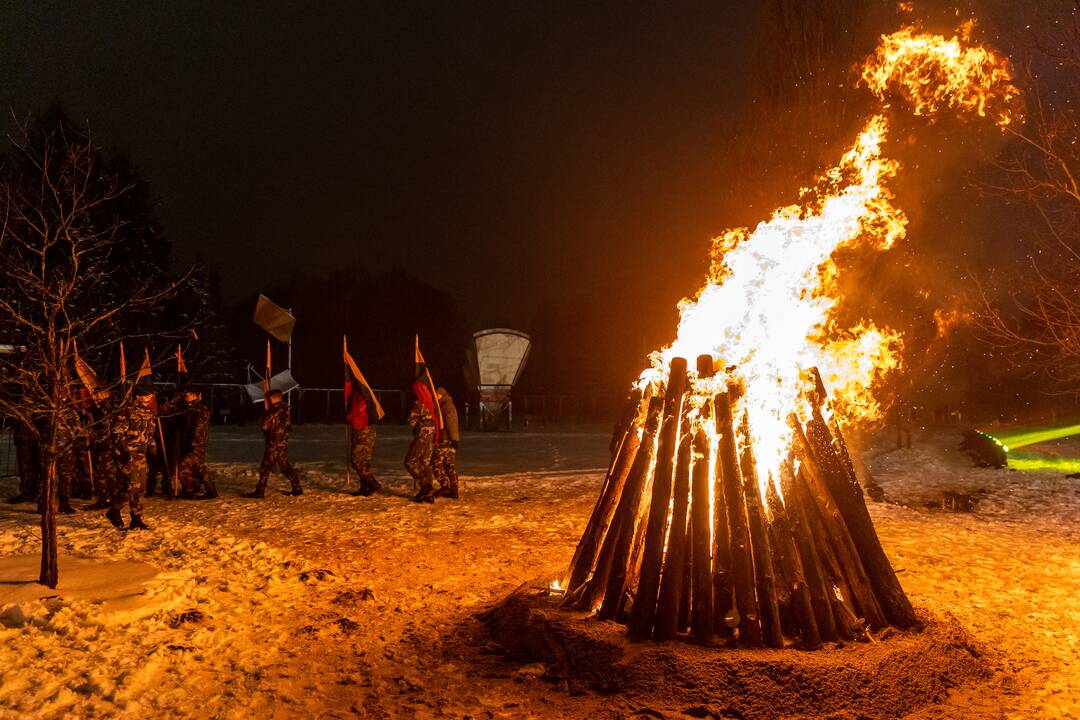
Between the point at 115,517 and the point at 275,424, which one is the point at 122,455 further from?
the point at 275,424

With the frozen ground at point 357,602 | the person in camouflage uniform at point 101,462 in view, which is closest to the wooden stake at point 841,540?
the frozen ground at point 357,602

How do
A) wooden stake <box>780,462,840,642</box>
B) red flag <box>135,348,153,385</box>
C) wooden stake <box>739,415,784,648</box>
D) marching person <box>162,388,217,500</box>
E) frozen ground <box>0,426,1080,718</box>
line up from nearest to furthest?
frozen ground <box>0,426,1080,718</box> → wooden stake <box>739,415,784,648</box> → wooden stake <box>780,462,840,642</box> → red flag <box>135,348,153,385</box> → marching person <box>162,388,217,500</box>

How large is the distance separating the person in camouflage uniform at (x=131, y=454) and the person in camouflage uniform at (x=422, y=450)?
13.0 feet

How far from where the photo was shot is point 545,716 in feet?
14.7

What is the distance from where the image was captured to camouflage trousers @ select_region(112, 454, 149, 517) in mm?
9688

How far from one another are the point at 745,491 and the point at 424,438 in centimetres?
781

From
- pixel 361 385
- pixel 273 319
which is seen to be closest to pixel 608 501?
pixel 361 385

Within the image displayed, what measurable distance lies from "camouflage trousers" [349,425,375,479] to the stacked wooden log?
7.58 metres

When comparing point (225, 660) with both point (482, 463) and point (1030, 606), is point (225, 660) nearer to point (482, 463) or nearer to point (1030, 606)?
point (1030, 606)

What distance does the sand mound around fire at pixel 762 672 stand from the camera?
452cm

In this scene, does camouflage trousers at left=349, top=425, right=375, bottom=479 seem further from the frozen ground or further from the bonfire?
the bonfire

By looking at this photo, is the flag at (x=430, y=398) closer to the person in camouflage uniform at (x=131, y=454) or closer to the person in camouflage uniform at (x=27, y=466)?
the person in camouflage uniform at (x=131, y=454)

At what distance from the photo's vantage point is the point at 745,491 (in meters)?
5.48

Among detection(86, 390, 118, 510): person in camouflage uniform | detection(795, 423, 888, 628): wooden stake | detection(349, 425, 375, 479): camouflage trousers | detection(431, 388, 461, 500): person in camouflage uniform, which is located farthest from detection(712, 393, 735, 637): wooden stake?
detection(86, 390, 118, 510): person in camouflage uniform
